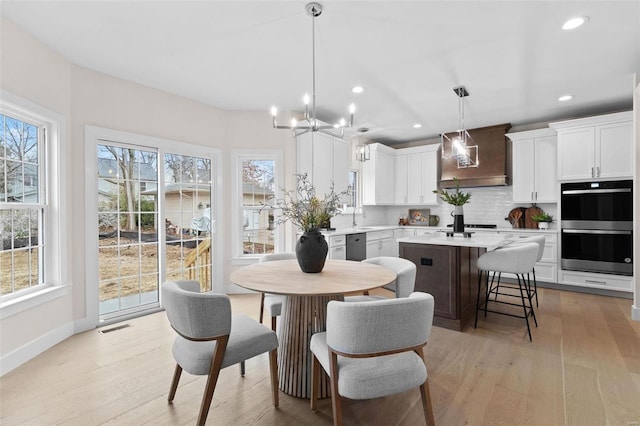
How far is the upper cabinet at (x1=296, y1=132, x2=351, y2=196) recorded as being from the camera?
15.1 ft

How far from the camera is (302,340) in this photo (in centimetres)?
206

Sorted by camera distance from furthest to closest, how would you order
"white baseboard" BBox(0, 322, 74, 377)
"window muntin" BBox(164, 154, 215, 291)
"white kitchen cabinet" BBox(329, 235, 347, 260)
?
1. "white kitchen cabinet" BBox(329, 235, 347, 260)
2. "window muntin" BBox(164, 154, 215, 291)
3. "white baseboard" BBox(0, 322, 74, 377)

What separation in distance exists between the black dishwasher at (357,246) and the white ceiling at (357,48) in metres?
1.95

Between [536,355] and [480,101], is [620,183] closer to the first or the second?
[480,101]

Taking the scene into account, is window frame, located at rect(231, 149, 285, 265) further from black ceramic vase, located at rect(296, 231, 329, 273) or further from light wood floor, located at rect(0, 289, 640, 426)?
black ceramic vase, located at rect(296, 231, 329, 273)

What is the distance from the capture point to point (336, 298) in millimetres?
2131

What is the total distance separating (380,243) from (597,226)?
9.93 ft

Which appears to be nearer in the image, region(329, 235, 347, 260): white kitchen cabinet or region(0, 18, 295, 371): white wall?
region(0, 18, 295, 371): white wall

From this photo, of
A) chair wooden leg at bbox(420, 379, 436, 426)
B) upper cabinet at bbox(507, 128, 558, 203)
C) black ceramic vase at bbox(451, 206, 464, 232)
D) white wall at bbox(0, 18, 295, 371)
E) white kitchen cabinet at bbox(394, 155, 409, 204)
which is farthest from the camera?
white kitchen cabinet at bbox(394, 155, 409, 204)

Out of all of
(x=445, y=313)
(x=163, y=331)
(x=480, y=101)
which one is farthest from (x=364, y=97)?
(x=163, y=331)

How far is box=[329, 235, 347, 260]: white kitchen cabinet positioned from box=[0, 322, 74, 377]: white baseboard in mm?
2969

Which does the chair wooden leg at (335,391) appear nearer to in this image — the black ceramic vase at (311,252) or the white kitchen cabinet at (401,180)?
the black ceramic vase at (311,252)

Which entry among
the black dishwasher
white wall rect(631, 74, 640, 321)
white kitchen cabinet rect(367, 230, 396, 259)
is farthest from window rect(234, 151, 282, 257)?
white wall rect(631, 74, 640, 321)

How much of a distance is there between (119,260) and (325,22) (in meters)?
3.24
